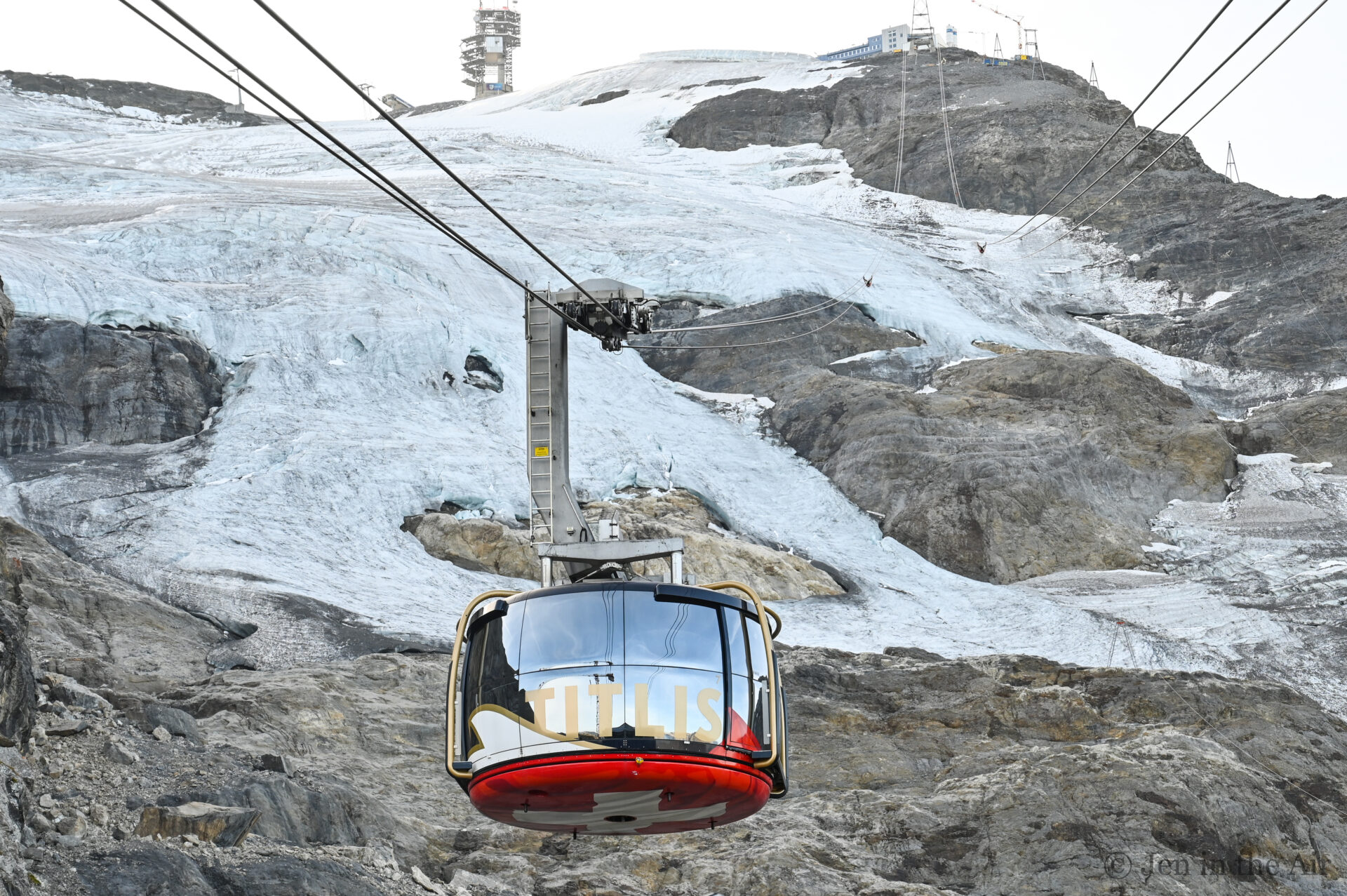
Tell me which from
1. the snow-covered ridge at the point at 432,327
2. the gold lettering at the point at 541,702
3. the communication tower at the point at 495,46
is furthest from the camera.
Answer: the communication tower at the point at 495,46

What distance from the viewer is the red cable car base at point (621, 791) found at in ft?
30.1

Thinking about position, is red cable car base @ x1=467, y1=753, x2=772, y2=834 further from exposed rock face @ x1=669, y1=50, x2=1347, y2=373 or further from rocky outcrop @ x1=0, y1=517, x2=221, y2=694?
exposed rock face @ x1=669, y1=50, x2=1347, y2=373

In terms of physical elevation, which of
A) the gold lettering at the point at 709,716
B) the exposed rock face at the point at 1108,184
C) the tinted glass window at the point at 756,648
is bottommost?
the gold lettering at the point at 709,716

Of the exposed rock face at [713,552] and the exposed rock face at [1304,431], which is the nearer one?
the exposed rock face at [713,552]

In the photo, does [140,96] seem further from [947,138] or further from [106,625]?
[106,625]

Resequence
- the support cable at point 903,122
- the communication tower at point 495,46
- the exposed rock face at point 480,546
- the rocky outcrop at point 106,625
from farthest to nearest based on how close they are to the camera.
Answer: the communication tower at point 495,46
the support cable at point 903,122
the exposed rock face at point 480,546
the rocky outcrop at point 106,625

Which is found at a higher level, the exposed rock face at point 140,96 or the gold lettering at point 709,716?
the exposed rock face at point 140,96

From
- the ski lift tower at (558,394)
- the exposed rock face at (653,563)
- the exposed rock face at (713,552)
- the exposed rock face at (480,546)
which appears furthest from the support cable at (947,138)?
the ski lift tower at (558,394)

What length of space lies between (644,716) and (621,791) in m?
0.63

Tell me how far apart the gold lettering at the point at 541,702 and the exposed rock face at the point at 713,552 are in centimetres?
1464

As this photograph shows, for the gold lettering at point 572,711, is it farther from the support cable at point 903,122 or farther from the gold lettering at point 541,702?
the support cable at point 903,122

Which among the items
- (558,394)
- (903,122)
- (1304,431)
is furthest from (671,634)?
(903,122)

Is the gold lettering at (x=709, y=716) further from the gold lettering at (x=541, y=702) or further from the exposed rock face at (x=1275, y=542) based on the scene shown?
the exposed rock face at (x=1275, y=542)

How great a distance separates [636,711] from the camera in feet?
30.3
